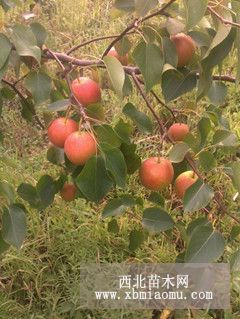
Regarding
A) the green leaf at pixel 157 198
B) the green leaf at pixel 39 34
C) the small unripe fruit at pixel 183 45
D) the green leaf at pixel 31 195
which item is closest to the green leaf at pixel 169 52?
the small unripe fruit at pixel 183 45

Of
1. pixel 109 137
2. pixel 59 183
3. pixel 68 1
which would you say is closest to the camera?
pixel 109 137

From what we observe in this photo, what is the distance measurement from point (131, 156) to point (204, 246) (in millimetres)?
219

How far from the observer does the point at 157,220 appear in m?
1.04

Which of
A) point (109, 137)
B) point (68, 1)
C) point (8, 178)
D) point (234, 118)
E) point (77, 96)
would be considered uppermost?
point (68, 1)

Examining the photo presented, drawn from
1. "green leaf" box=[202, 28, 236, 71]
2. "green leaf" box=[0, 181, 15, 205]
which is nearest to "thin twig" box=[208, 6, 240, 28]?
"green leaf" box=[202, 28, 236, 71]

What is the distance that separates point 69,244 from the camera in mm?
1728

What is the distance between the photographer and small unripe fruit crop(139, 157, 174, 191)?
941 millimetres

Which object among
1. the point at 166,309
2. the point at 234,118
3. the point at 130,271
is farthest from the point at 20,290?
the point at 234,118

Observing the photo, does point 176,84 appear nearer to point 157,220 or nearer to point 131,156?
point 131,156

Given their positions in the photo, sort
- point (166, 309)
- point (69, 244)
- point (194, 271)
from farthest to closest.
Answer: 1. point (69, 244)
2. point (166, 309)
3. point (194, 271)

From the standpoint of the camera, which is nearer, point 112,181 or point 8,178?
point 112,181

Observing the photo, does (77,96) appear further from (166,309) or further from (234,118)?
(234,118)

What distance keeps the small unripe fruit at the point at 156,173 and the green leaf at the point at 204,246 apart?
4.3 inches

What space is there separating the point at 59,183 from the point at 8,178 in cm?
82
